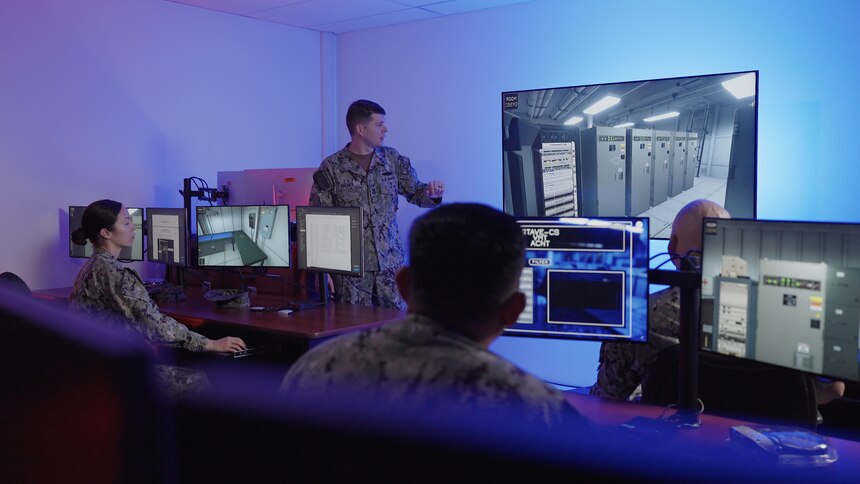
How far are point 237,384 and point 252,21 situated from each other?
5.87 meters

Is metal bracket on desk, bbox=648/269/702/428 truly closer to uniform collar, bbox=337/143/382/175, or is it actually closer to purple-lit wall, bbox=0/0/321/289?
uniform collar, bbox=337/143/382/175

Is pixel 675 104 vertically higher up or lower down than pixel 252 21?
lower down

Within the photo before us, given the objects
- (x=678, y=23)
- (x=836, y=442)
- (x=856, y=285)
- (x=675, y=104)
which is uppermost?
(x=678, y=23)

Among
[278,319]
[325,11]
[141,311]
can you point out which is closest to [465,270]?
[141,311]

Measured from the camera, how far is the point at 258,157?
6078 millimetres

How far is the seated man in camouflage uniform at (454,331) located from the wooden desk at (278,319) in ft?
6.63

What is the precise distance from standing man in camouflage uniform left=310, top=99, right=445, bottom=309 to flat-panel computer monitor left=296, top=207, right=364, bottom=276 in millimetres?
499

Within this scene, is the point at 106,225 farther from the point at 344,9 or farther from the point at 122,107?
the point at 344,9

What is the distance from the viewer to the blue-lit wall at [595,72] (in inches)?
166

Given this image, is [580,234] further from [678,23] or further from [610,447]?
[678,23]

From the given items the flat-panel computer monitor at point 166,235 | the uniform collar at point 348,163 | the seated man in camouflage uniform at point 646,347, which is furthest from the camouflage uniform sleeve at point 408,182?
the seated man in camouflage uniform at point 646,347

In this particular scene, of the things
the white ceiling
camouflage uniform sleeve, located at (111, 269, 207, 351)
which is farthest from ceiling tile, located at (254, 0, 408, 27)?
camouflage uniform sleeve, located at (111, 269, 207, 351)

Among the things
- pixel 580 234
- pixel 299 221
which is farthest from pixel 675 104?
pixel 580 234

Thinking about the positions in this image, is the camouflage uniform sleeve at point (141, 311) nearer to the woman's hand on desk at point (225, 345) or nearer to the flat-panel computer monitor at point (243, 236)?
the woman's hand on desk at point (225, 345)
